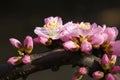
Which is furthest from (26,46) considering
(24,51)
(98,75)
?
(98,75)

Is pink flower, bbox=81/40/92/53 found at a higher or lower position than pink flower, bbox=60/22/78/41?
lower

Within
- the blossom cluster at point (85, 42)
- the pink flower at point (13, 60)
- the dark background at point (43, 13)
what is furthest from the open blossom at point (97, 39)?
the dark background at point (43, 13)

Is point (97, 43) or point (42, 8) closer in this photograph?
point (97, 43)

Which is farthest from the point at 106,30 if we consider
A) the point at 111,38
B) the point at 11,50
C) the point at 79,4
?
the point at 79,4

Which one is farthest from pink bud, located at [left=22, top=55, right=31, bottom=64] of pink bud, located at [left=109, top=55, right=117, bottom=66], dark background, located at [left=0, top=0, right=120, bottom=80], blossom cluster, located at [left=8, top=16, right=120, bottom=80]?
dark background, located at [left=0, top=0, right=120, bottom=80]

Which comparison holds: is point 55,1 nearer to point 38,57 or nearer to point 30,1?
point 30,1

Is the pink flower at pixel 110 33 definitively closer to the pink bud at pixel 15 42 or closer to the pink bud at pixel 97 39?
the pink bud at pixel 97 39

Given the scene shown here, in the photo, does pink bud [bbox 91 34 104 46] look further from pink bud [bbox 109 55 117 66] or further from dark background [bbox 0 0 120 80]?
dark background [bbox 0 0 120 80]

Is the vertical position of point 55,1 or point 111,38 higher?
point 55,1
